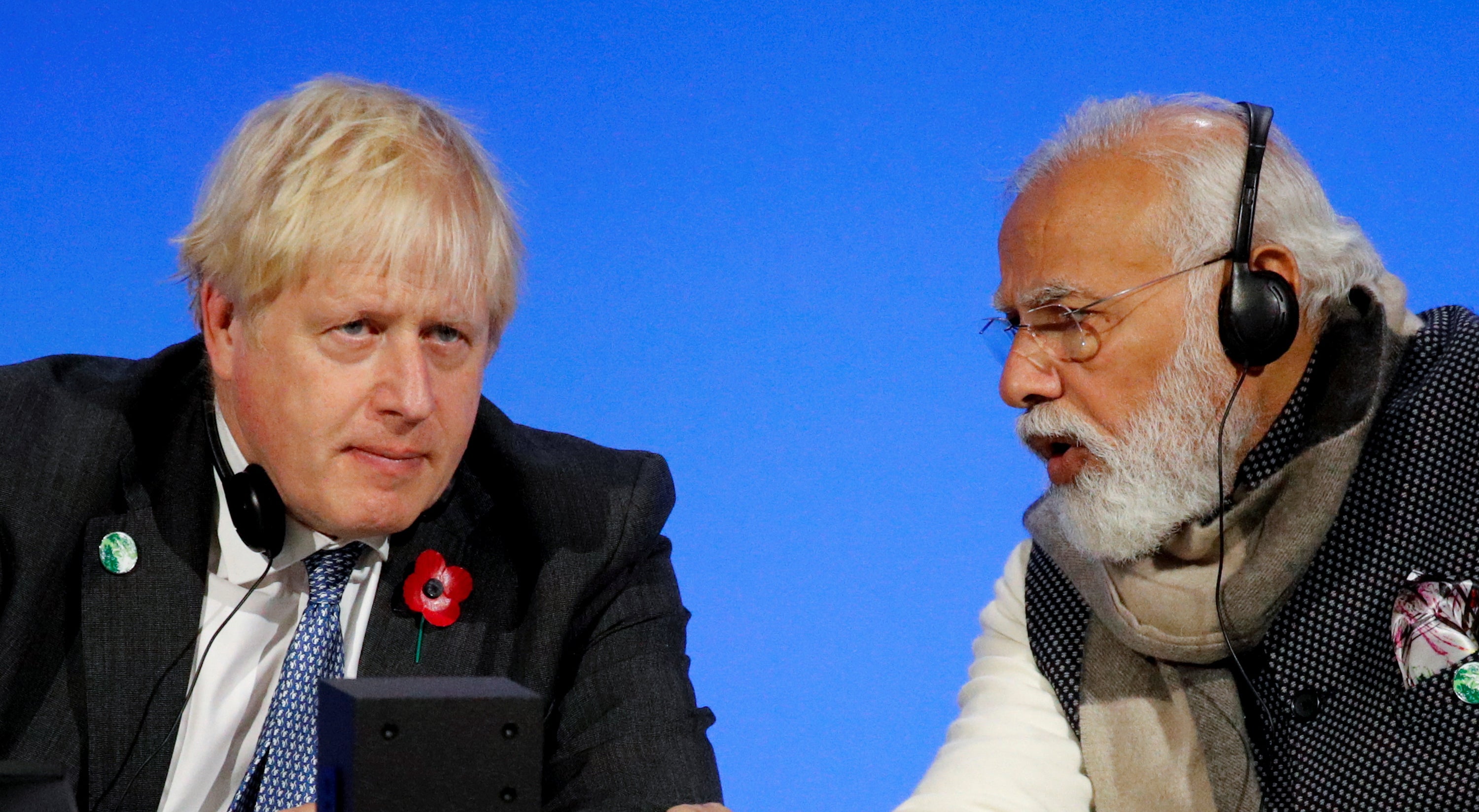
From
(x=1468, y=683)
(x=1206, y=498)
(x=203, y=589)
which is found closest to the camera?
(x=1468, y=683)

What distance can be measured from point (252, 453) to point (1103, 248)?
1258mm

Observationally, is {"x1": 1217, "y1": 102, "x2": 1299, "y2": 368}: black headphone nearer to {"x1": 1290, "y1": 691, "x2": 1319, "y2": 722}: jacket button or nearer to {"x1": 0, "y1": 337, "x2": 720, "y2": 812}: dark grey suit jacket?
{"x1": 1290, "y1": 691, "x2": 1319, "y2": 722}: jacket button

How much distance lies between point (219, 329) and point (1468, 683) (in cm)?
169

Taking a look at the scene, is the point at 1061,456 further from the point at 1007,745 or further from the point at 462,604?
the point at 462,604

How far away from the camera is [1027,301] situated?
216 centimetres

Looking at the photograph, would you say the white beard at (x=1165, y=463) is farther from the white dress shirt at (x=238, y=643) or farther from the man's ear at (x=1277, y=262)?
the white dress shirt at (x=238, y=643)

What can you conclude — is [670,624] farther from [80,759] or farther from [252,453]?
[80,759]

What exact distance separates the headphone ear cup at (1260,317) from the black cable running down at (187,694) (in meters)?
1.36

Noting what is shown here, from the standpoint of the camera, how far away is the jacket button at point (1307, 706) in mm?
1896

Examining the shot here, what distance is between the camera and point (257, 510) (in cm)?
194

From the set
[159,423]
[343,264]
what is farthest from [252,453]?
[343,264]

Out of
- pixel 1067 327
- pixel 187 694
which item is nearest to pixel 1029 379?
pixel 1067 327

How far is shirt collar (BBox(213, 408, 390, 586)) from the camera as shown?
2.04m

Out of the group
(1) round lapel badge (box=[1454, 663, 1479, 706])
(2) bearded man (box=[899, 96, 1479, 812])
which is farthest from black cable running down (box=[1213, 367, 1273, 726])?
(1) round lapel badge (box=[1454, 663, 1479, 706])
